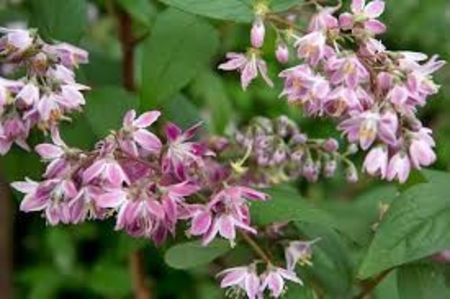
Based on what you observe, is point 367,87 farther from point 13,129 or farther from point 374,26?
point 13,129

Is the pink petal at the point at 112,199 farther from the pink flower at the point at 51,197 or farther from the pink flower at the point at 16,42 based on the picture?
the pink flower at the point at 16,42

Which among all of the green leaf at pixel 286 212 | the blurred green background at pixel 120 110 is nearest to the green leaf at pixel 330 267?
the blurred green background at pixel 120 110

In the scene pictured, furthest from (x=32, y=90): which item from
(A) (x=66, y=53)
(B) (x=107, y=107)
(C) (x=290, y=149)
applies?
(C) (x=290, y=149)

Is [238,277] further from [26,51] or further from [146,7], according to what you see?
[146,7]

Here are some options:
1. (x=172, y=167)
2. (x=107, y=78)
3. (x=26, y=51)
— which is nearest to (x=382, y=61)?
(x=172, y=167)

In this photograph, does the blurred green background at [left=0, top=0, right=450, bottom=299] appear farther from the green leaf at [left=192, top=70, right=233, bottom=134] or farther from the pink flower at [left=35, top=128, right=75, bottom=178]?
the pink flower at [left=35, top=128, right=75, bottom=178]

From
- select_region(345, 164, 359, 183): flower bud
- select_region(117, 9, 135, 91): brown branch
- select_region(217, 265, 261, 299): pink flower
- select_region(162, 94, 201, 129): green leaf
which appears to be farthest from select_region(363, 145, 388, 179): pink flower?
select_region(117, 9, 135, 91): brown branch
